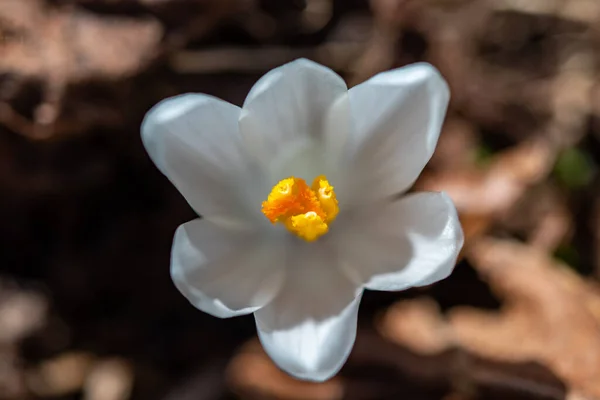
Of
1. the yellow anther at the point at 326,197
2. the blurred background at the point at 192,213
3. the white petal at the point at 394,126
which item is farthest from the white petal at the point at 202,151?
the blurred background at the point at 192,213

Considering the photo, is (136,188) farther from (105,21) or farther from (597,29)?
(597,29)

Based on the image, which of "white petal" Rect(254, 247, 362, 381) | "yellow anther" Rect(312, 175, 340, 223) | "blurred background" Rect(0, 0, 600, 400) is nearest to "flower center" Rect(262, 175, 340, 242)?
"yellow anther" Rect(312, 175, 340, 223)

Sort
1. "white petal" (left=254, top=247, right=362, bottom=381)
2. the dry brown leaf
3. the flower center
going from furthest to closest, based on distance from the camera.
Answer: the dry brown leaf → the flower center → "white petal" (left=254, top=247, right=362, bottom=381)

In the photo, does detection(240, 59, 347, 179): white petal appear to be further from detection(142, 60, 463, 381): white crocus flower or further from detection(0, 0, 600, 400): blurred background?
detection(0, 0, 600, 400): blurred background

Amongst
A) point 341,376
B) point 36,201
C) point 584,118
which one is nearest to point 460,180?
point 584,118

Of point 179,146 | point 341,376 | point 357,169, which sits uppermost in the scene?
point 179,146

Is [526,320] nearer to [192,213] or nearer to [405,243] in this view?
[405,243]

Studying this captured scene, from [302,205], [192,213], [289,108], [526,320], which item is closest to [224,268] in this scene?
[302,205]
